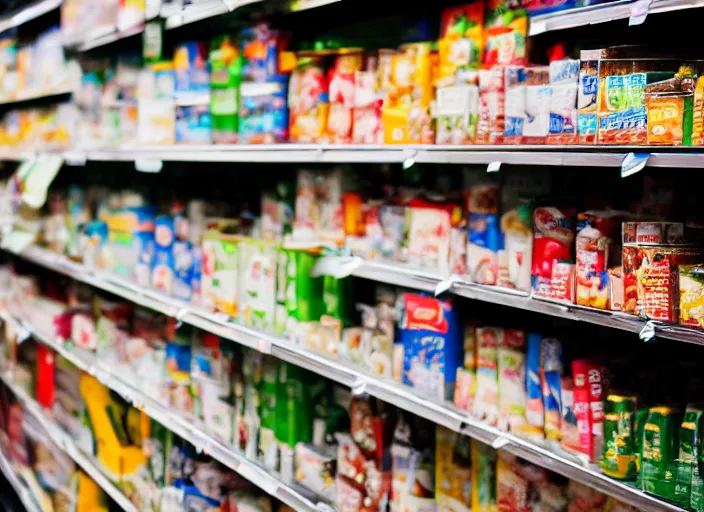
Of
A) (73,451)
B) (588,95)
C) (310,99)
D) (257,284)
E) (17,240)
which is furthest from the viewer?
(17,240)

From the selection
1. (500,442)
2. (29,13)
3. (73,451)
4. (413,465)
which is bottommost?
(73,451)

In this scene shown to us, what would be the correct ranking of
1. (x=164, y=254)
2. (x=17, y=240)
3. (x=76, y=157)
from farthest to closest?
(x=17, y=240), (x=76, y=157), (x=164, y=254)

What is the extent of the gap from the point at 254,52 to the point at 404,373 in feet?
3.94

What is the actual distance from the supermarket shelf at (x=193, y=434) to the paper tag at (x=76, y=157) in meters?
0.93

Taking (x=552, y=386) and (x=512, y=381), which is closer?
(x=552, y=386)

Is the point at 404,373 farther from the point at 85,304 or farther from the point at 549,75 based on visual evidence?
the point at 85,304

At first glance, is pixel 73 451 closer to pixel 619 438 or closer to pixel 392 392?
pixel 392 392

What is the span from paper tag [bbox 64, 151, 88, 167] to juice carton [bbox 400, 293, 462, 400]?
1.96 meters

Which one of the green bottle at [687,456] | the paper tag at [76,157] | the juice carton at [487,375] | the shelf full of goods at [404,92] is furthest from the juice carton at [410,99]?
the paper tag at [76,157]

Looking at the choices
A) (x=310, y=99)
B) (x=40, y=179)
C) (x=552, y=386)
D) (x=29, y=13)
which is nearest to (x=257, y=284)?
(x=310, y=99)

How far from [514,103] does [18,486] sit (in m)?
3.97

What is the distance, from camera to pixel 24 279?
4988 mm

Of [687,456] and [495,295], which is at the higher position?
[495,295]

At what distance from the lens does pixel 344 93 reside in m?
2.55
